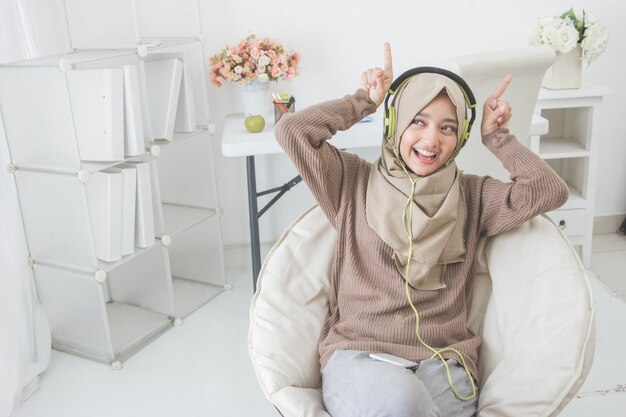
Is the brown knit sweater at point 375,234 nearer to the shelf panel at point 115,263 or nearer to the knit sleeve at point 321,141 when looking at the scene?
the knit sleeve at point 321,141

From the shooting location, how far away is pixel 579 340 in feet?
4.50

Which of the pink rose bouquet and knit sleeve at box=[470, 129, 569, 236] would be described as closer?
knit sleeve at box=[470, 129, 569, 236]

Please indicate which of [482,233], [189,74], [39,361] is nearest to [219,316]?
[39,361]

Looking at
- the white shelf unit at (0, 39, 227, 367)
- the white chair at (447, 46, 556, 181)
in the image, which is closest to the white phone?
the white chair at (447, 46, 556, 181)

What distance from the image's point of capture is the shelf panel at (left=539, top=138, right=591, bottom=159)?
272 centimetres

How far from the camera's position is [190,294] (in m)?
2.81

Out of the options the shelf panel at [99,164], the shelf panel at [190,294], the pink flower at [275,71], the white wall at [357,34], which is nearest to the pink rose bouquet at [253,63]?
the pink flower at [275,71]

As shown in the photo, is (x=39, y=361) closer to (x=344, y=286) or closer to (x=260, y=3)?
(x=344, y=286)

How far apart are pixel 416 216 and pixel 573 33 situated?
1.46 metres

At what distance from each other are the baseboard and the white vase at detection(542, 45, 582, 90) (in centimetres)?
78

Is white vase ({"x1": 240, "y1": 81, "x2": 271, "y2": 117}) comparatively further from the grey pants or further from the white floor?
the grey pants

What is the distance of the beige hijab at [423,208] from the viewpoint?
1.50 meters

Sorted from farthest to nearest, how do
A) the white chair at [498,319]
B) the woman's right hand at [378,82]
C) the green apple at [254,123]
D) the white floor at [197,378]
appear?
1. the green apple at [254,123]
2. the white floor at [197,378]
3. the woman's right hand at [378,82]
4. the white chair at [498,319]

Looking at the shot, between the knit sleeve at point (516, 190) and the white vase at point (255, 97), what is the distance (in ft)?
3.77
